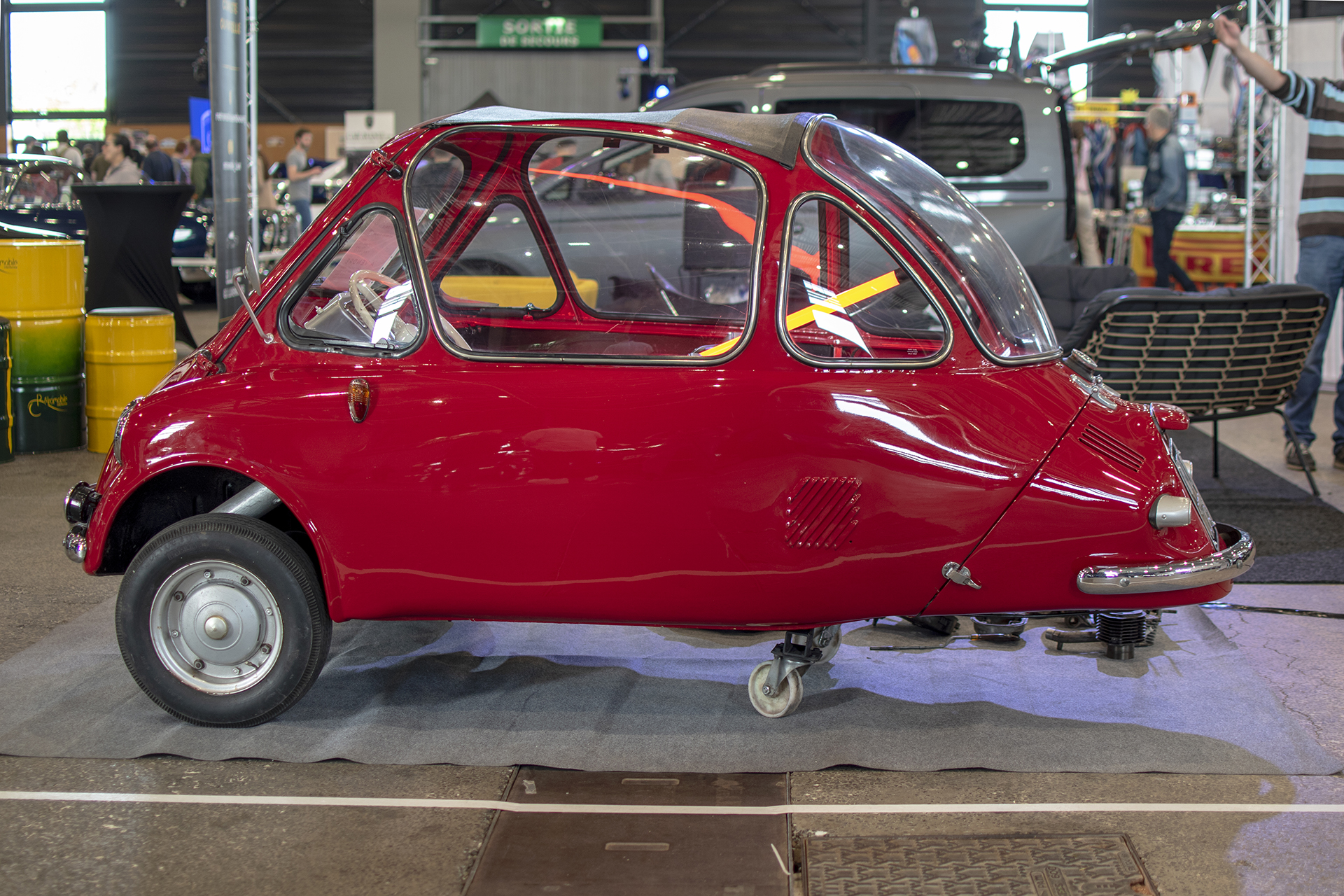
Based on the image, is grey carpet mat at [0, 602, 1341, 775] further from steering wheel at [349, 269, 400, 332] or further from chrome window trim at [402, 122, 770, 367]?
steering wheel at [349, 269, 400, 332]

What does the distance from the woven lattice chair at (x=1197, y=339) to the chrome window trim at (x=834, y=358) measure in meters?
2.73

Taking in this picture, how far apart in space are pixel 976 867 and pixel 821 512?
928mm

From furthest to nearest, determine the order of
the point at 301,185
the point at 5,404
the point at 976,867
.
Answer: the point at 301,185 → the point at 5,404 → the point at 976,867

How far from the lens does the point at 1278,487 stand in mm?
6406

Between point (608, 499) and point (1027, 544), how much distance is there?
1088 millimetres

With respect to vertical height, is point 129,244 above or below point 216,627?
above

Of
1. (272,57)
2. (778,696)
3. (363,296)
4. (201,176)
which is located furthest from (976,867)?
(272,57)

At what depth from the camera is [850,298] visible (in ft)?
10.5

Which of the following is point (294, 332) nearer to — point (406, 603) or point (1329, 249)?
point (406, 603)

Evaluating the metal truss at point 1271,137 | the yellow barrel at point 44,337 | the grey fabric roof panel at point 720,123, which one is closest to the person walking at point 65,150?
the yellow barrel at point 44,337

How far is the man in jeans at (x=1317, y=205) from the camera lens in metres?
6.50

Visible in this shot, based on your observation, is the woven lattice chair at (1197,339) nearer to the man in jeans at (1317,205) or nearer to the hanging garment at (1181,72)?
the man in jeans at (1317,205)

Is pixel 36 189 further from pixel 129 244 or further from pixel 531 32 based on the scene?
pixel 531 32

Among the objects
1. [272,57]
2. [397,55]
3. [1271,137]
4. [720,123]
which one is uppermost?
[272,57]
